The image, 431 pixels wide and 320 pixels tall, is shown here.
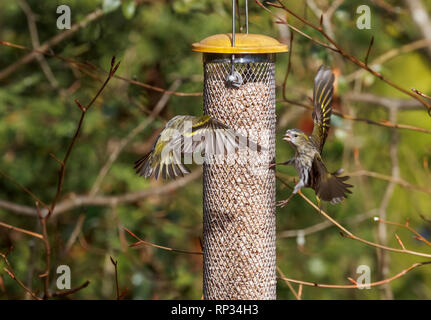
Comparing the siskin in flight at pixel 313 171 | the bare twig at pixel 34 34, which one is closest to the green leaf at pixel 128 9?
the bare twig at pixel 34 34

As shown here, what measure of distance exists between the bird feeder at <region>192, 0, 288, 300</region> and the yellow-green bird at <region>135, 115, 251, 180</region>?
14cm

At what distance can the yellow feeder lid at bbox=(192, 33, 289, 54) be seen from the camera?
2898mm

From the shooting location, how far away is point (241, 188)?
3.13 metres

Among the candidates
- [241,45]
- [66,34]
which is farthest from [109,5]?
[241,45]

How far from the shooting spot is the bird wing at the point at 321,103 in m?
3.17

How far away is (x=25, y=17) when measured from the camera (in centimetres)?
561

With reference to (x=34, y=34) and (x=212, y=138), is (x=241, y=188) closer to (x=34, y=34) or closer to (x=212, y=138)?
(x=212, y=138)

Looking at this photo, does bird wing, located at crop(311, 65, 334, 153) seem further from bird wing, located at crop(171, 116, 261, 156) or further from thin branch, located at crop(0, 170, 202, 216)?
thin branch, located at crop(0, 170, 202, 216)

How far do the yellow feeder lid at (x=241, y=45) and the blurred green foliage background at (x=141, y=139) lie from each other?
179cm

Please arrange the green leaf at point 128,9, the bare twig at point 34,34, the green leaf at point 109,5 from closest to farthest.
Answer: the green leaf at point 109,5 → the green leaf at point 128,9 → the bare twig at point 34,34

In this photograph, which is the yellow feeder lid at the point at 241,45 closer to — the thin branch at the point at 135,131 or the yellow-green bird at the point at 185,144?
the yellow-green bird at the point at 185,144

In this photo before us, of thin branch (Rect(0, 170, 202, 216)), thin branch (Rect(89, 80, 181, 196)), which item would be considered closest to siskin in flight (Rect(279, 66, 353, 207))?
thin branch (Rect(89, 80, 181, 196))

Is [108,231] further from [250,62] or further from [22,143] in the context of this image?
[250,62]

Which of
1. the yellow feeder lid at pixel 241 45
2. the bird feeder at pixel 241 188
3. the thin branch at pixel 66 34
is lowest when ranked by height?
the bird feeder at pixel 241 188
